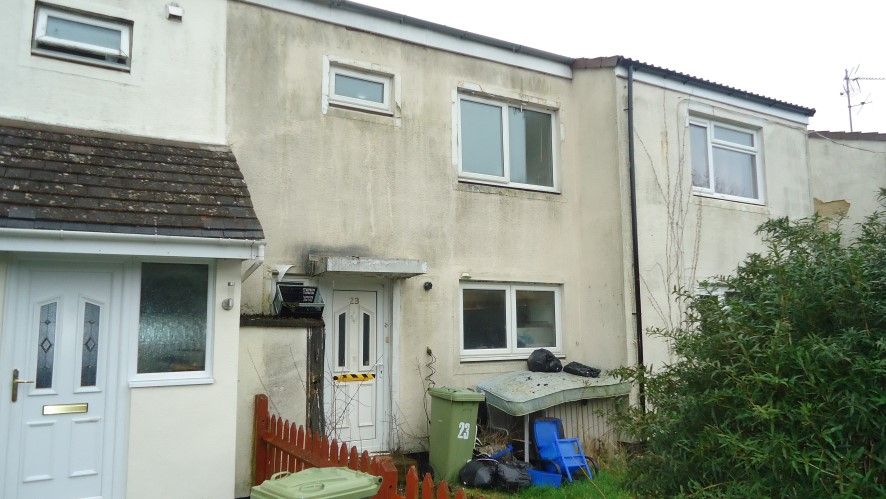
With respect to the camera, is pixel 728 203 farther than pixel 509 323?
Yes

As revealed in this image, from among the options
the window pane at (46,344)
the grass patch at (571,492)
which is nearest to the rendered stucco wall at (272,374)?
the window pane at (46,344)

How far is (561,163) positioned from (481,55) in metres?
2.13

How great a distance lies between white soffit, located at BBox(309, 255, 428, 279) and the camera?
7767 mm

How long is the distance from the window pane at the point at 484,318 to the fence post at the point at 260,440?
3.29m

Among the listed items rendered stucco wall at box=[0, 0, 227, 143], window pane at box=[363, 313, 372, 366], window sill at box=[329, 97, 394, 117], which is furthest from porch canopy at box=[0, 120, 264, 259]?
window pane at box=[363, 313, 372, 366]

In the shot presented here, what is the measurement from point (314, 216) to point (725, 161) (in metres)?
7.68

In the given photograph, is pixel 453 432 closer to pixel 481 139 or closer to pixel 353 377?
pixel 353 377

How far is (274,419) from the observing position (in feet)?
21.8

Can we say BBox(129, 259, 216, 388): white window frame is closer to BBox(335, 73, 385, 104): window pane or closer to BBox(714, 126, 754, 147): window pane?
BBox(335, 73, 385, 104): window pane

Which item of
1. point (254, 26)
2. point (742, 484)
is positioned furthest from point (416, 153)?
point (742, 484)

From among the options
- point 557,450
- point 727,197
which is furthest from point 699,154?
point 557,450

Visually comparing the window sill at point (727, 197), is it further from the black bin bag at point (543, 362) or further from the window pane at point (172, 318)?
the window pane at point (172, 318)

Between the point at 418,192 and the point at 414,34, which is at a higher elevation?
A: the point at 414,34

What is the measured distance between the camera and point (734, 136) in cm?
1195
